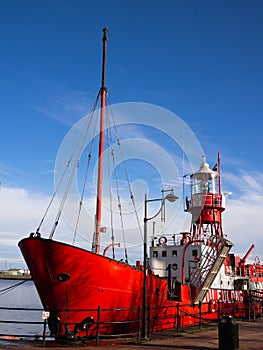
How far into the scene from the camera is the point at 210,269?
2339 cm

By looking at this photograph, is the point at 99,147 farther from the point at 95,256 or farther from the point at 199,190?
the point at 199,190

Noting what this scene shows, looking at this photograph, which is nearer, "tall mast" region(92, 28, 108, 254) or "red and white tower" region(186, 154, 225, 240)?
"tall mast" region(92, 28, 108, 254)

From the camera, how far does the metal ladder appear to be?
23312 millimetres

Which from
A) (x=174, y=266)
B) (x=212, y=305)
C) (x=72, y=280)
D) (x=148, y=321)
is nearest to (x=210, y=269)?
Result: (x=212, y=305)

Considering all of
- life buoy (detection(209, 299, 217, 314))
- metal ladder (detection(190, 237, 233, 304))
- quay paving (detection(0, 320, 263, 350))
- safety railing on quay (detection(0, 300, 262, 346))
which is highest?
metal ladder (detection(190, 237, 233, 304))

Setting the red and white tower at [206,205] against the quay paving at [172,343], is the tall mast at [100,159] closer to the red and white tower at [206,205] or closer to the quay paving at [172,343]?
the quay paving at [172,343]

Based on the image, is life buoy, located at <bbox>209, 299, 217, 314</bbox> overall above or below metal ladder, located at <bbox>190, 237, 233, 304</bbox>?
below

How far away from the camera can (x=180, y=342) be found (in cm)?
1463

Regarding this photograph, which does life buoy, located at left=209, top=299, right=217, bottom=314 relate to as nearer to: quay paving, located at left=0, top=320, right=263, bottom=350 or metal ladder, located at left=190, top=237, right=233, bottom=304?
metal ladder, located at left=190, top=237, right=233, bottom=304

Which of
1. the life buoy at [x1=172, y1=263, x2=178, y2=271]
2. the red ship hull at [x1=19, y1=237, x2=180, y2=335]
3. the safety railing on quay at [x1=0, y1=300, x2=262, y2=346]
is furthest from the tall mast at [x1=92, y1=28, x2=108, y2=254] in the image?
the life buoy at [x1=172, y1=263, x2=178, y2=271]

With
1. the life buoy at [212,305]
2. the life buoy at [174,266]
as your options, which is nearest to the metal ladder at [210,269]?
the life buoy at [212,305]

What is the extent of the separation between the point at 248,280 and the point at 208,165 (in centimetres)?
950

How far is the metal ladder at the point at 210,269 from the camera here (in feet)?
76.5

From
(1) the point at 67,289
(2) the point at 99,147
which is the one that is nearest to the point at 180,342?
(1) the point at 67,289
